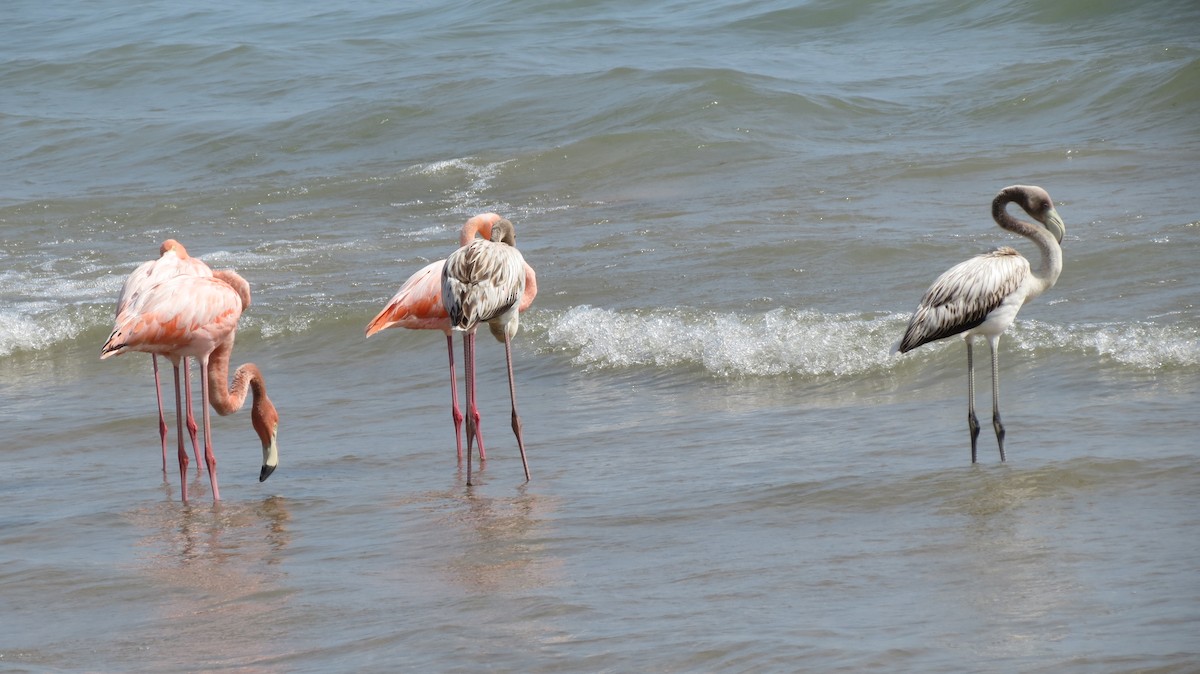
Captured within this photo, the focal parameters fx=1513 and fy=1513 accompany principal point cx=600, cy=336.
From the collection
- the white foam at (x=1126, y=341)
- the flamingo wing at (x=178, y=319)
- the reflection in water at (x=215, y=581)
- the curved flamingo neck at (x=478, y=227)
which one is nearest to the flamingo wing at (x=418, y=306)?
the curved flamingo neck at (x=478, y=227)

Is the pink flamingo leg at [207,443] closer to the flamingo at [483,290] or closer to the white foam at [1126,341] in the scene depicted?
the flamingo at [483,290]

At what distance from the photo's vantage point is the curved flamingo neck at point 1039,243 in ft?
23.0

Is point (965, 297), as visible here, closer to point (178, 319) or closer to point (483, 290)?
point (483, 290)

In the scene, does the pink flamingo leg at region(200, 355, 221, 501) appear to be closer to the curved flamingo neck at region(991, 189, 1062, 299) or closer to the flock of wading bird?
the flock of wading bird

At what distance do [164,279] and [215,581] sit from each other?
8.41 ft

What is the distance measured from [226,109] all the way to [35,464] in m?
14.4

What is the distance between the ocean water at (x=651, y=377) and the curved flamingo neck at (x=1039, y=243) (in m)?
0.69

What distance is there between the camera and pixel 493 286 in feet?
23.1

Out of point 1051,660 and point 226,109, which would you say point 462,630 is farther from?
point 226,109

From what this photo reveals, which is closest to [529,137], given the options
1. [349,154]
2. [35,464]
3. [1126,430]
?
[349,154]

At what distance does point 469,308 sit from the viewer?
695 cm

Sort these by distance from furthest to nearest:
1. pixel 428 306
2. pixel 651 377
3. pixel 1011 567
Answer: pixel 651 377
pixel 428 306
pixel 1011 567

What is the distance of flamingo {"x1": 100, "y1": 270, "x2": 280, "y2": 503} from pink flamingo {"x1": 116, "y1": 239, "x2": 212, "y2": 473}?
16cm

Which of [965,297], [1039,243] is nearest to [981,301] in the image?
[965,297]
